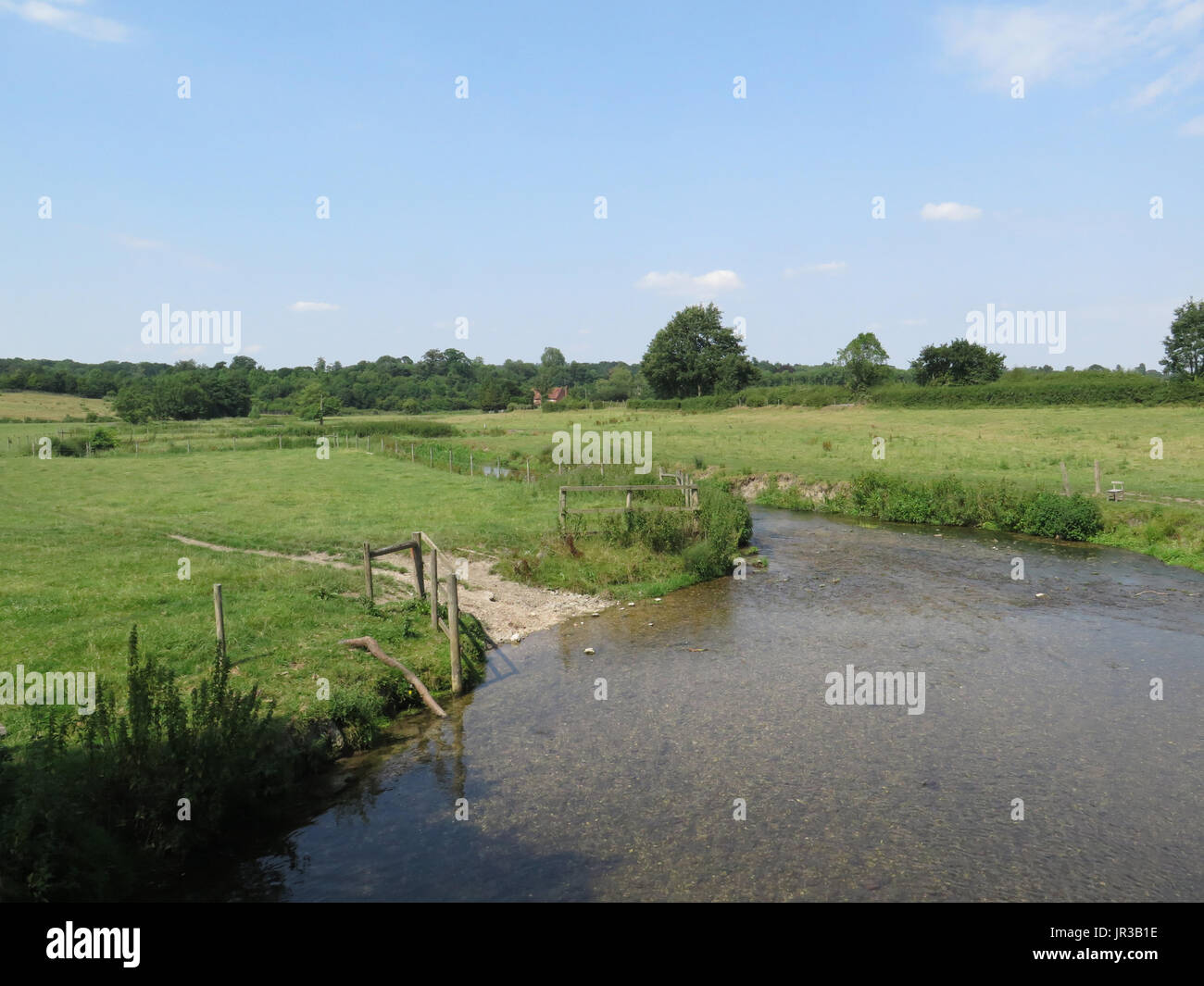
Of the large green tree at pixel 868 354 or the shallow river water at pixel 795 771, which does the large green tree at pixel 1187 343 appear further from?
the shallow river water at pixel 795 771

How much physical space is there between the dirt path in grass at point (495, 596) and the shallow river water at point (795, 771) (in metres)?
0.75

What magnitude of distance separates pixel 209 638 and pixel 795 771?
10.2 m

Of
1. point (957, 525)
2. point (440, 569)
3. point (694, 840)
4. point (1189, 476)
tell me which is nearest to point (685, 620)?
point (440, 569)

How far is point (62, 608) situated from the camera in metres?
15.0

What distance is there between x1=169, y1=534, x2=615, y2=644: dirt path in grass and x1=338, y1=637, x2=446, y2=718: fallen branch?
12.4 feet

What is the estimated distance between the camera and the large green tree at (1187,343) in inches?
2911

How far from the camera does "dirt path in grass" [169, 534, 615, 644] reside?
18.2 m

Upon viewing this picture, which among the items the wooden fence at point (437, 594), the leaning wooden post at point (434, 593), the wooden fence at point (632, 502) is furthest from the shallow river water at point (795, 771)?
the wooden fence at point (632, 502)

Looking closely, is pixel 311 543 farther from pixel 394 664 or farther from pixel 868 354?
pixel 868 354

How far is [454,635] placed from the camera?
44.6ft

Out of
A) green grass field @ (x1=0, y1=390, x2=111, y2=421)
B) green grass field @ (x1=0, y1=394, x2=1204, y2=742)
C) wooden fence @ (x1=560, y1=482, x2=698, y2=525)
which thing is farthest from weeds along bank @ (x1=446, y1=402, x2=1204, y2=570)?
green grass field @ (x1=0, y1=390, x2=111, y2=421)
